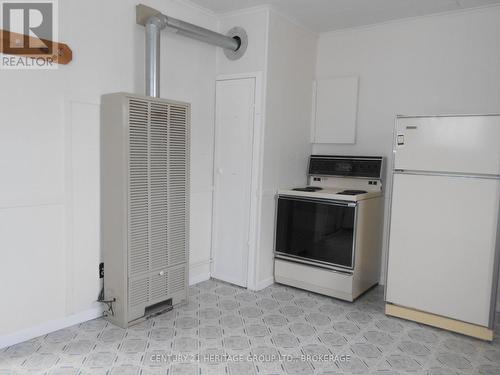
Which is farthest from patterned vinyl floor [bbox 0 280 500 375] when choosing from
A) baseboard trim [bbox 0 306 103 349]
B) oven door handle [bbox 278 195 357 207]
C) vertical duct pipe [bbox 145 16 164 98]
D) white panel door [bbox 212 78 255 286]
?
vertical duct pipe [bbox 145 16 164 98]

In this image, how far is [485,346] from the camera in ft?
9.33

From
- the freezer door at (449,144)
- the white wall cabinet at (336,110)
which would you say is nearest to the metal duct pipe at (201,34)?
the white wall cabinet at (336,110)

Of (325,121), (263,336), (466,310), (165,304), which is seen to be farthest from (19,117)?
(466,310)

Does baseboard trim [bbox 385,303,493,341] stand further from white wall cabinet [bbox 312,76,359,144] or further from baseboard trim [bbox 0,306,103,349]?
baseboard trim [bbox 0,306,103,349]

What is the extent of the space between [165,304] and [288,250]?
1.32 m

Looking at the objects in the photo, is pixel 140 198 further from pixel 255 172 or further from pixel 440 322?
pixel 440 322

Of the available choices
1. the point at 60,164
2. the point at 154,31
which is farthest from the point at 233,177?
the point at 60,164

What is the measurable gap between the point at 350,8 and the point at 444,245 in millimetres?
2243

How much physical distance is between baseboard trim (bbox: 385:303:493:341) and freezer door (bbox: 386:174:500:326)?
0.14ft

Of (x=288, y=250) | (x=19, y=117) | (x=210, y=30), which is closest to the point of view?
(x=19, y=117)

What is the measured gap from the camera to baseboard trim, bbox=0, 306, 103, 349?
2.57m

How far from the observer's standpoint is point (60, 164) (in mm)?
2748

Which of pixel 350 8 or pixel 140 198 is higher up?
pixel 350 8

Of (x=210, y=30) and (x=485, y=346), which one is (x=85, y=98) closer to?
(x=210, y=30)
